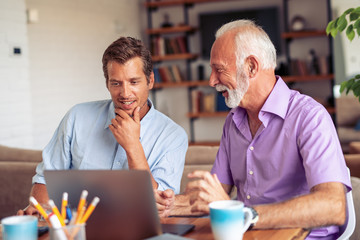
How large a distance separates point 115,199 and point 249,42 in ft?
2.51

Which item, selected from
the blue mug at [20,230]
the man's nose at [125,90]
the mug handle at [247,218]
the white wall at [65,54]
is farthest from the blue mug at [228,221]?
the white wall at [65,54]

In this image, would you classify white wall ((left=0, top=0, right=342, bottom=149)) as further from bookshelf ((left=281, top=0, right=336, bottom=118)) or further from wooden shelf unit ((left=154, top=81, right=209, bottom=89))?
wooden shelf unit ((left=154, top=81, right=209, bottom=89))

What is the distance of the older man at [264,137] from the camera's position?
4.61 ft

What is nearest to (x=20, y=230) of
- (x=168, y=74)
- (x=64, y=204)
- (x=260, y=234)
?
(x=64, y=204)

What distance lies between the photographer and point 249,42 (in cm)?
158

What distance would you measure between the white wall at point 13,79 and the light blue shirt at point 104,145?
201cm

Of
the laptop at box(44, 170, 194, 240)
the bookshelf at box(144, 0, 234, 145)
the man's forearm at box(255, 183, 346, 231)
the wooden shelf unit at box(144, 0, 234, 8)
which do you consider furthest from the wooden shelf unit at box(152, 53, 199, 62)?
the laptop at box(44, 170, 194, 240)

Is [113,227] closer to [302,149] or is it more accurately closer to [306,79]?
[302,149]

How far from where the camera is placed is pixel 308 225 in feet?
3.94

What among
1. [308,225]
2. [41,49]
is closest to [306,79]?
[41,49]

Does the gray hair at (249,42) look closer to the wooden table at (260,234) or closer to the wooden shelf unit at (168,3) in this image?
the wooden table at (260,234)

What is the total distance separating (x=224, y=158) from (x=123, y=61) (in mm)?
535

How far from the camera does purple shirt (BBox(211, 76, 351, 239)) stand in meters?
1.40

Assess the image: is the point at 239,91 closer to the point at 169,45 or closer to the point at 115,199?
the point at 115,199
